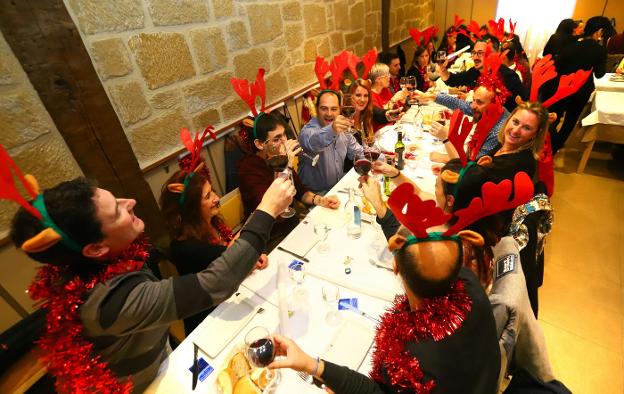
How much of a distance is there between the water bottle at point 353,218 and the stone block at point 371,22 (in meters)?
4.28

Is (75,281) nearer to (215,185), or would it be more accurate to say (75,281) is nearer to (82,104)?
(82,104)

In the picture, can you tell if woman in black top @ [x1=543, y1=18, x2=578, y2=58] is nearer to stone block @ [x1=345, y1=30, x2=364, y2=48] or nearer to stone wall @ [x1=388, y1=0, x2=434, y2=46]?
stone wall @ [x1=388, y1=0, x2=434, y2=46]

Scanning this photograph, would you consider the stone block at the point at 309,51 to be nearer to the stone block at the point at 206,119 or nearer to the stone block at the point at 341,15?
the stone block at the point at 341,15

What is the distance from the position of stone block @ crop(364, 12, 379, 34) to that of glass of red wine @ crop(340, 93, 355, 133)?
272cm

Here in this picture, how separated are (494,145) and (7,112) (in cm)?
363

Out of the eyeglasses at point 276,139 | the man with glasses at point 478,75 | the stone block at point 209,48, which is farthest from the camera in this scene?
the man with glasses at point 478,75

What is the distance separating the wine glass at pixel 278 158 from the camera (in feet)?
6.56

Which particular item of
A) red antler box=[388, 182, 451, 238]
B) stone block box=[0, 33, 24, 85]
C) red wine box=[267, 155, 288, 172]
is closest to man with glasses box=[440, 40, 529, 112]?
red wine box=[267, 155, 288, 172]

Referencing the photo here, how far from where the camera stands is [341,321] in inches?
53.7

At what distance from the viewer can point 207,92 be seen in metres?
2.79

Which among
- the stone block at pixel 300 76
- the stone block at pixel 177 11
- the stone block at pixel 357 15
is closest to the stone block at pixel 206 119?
the stone block at pixel 177 11

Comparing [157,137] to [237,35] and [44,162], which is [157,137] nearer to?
[44,162]

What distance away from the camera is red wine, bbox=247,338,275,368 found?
1114 mm

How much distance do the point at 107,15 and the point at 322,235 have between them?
2049 millimetres
